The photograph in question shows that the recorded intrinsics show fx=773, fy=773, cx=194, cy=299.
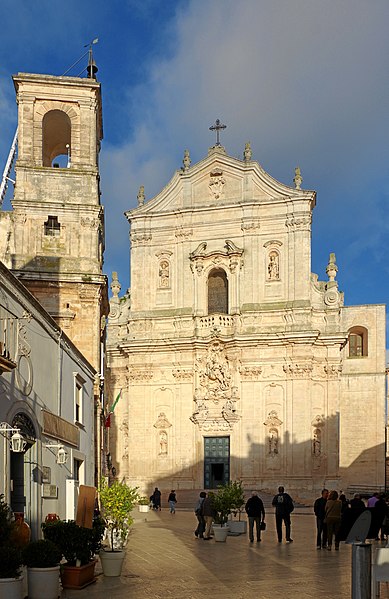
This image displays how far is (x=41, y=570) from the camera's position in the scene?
1018 centimetres

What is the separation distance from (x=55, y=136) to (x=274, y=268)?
51.3 feet

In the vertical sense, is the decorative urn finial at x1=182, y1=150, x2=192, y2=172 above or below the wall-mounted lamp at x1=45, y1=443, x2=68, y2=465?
above

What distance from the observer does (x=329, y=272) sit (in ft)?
136

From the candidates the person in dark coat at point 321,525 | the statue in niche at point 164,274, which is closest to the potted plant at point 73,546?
the person in dark coat at point 321,525

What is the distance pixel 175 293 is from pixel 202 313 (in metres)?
1.98

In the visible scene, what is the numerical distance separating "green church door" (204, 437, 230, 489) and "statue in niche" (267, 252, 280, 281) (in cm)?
879

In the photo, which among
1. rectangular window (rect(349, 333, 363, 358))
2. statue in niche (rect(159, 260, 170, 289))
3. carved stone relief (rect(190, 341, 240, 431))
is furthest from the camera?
rectangular window (rect(349, 333, 363, 358))

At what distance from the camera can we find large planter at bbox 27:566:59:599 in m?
10.1

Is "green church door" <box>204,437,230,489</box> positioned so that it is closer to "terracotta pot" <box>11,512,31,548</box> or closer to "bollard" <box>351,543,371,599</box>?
"terracotta pot" <box>11,512,31,548</box>

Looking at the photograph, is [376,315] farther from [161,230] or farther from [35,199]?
[35,199]

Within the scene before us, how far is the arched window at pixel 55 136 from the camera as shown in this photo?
27.7 meters

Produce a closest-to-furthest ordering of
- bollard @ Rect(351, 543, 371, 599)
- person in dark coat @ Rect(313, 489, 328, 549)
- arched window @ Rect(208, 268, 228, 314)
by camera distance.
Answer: bollard @ Rect(351, 543, 371, 599)
person in dark coat @ Rect(313, 489, 328, 549)
arched window @ Rect(208, 268, 228, 314)

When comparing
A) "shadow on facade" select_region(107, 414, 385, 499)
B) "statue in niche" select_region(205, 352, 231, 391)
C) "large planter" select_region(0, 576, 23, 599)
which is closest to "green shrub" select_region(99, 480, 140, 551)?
"large planter" select_region(0, 576, 23, 599)

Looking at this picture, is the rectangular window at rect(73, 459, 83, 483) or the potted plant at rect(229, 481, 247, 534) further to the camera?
the potted plant at rect(229, 481, 247, 534)
